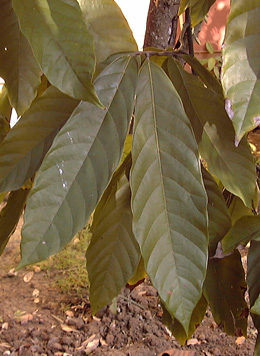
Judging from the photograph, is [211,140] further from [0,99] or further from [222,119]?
[0,99]

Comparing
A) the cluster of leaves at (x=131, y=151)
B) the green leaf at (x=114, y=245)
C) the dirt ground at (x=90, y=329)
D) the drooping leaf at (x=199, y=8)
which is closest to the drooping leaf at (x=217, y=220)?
the cluster of leaves at (x=131, y=151)

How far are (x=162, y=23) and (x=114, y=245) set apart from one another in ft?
1.35

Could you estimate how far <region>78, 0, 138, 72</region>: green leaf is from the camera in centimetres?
58

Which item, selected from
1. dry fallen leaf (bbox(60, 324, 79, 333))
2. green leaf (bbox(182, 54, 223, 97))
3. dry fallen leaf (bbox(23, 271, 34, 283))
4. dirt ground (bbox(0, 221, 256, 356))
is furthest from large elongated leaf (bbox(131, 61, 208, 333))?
dry fallen leaf (bbox(23, 271, 34, 283))

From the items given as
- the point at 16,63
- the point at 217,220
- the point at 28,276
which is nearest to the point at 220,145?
the point at 217,220

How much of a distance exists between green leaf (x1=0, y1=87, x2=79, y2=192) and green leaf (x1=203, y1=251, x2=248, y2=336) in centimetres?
26

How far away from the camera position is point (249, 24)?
0.47 m

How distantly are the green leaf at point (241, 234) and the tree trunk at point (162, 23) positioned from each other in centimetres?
38

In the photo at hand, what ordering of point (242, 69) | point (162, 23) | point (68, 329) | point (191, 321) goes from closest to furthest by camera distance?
point (242, 69)
point (191, 321)
point (162, 23)
point (68, 329)

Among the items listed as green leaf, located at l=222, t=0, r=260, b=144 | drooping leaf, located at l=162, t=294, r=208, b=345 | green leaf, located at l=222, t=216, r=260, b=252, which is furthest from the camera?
drooping leaf, located at l=162, t=294, r=208, b=345

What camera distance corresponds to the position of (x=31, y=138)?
23.3 inches

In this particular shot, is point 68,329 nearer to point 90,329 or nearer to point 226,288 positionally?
point 90,329

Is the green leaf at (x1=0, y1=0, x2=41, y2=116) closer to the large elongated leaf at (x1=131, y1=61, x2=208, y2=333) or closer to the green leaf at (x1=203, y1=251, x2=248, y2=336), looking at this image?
the large elongated leaf at (x1=131, y1=61, x2=208, y2=333)

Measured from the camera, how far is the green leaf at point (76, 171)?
1.63ft
